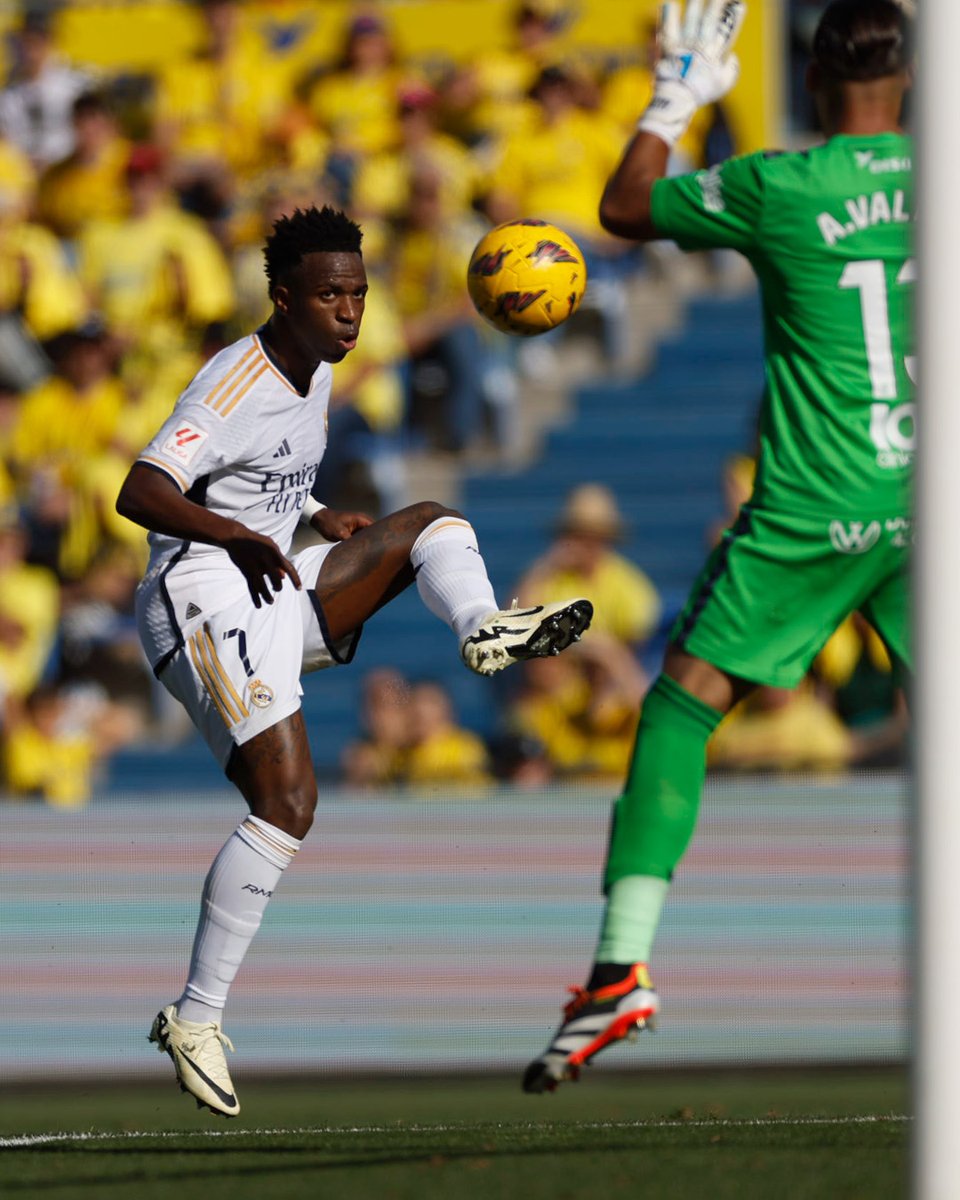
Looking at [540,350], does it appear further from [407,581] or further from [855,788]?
[407,581]

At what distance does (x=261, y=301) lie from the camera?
13.3 m

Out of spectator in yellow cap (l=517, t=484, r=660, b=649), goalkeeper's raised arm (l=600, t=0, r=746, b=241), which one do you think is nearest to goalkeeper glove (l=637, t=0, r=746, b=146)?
goalkeeper's raised arm (l=600, t=0, r=746, b=241)

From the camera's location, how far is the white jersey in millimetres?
6113

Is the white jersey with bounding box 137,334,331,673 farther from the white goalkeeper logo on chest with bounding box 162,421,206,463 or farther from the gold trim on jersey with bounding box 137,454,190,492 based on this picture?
the gold trim on jersey with bounding box 137,454,190,492

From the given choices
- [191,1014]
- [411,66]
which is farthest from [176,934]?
[411,66]

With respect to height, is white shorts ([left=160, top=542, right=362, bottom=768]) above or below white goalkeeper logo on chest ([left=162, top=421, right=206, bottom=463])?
below

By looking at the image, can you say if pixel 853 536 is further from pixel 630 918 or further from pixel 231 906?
pixel 231 906

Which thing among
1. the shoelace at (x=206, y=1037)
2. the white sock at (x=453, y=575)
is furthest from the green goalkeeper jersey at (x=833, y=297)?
the shoelace at (x=206, y=1037)

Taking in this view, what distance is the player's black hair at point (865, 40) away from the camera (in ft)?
17.4

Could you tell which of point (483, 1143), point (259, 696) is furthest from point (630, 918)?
point (259, 696)

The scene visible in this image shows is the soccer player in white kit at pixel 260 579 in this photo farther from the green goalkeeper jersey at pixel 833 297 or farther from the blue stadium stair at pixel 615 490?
the blue stadium stair at pixel 615 490

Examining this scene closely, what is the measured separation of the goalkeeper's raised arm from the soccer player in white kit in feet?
3.36

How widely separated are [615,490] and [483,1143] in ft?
24.7

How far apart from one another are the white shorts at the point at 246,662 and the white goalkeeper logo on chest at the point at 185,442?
1.64ft
